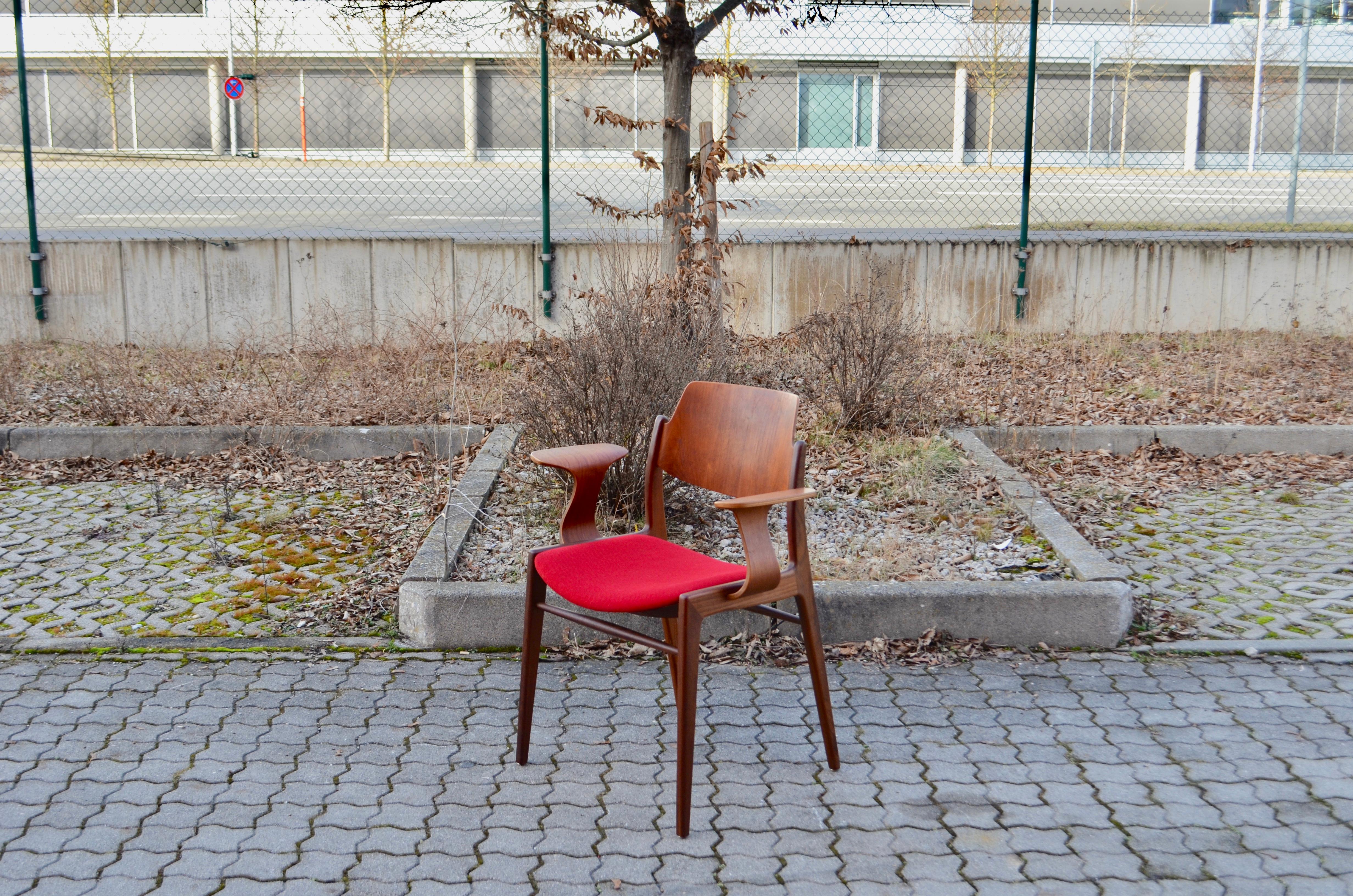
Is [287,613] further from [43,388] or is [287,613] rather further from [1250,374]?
[1250,374]

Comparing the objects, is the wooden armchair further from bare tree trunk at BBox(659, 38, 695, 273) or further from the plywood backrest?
bare tree trunk at BBox(659, 38, 695, 273)

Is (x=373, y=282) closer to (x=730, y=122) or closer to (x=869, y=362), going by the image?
(x=730, y=122)

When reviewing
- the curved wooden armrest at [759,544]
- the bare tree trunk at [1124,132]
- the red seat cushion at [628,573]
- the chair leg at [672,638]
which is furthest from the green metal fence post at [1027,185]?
the bare tree trunk at [1124,132]

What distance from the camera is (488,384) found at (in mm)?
7789

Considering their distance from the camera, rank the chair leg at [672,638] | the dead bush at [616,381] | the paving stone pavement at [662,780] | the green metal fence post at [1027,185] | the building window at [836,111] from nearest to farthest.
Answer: the paving stone pavement at [662,780] → the chair leg at [672,638] → the dead bush at [616,381] → the green metal fence post at [1027,185] → the building window at [836,111]

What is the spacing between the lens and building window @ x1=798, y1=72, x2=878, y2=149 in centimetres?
1670

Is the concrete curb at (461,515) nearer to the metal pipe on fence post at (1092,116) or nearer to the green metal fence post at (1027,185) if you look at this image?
the green metal fence post at (1027,185)

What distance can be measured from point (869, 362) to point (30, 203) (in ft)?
21.7

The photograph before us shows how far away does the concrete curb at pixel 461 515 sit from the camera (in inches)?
176

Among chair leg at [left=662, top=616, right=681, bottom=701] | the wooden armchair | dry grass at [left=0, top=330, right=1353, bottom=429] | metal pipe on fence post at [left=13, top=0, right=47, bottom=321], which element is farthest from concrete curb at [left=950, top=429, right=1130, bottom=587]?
metal pipe on fence post at [left=13, top=0, right=47, bottom=321]

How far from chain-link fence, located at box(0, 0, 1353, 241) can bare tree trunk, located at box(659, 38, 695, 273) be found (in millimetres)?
486

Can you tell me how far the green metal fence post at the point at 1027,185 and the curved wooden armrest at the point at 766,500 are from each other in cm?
688

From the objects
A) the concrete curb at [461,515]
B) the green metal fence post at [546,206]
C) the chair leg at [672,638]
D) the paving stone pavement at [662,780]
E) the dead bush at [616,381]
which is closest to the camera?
the paving stone pavement at [662,780]

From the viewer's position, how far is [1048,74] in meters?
20.7
